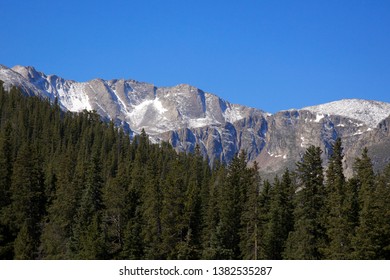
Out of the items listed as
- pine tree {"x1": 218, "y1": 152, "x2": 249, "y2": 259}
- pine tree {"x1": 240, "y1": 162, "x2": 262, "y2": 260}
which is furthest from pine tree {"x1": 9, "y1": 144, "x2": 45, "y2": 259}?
pine tree {"x1": 240, "y1": 162, "x2": 262, "y2": 260}

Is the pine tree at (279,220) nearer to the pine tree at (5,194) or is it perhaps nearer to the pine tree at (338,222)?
the pine tree at (338,222)

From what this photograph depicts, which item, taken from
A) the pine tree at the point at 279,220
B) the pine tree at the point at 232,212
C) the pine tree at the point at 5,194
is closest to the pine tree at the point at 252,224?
the pine tree at the point at 279,220

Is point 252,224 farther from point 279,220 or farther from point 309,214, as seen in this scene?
point 309,214

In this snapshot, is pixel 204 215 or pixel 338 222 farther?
pixel 204 215

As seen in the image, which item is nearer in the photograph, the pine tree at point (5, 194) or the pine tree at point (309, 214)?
the pine tree at point (309, 214)

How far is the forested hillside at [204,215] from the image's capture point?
6417 centimetres

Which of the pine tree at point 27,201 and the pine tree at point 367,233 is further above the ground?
the pine tree at point 27,201

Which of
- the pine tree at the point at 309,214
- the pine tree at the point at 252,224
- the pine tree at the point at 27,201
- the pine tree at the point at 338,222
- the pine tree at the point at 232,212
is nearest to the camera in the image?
the pine tree at the point at 338,222

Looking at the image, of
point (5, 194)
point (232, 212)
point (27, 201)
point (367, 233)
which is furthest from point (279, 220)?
point (5, 194)

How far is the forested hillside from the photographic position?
64.2 metres

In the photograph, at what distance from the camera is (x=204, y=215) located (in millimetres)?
83500

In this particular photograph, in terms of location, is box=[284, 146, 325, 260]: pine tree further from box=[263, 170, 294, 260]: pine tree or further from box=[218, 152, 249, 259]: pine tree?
box=[218, 152, 249, 259]: pine tree

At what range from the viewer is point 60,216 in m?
85.4
